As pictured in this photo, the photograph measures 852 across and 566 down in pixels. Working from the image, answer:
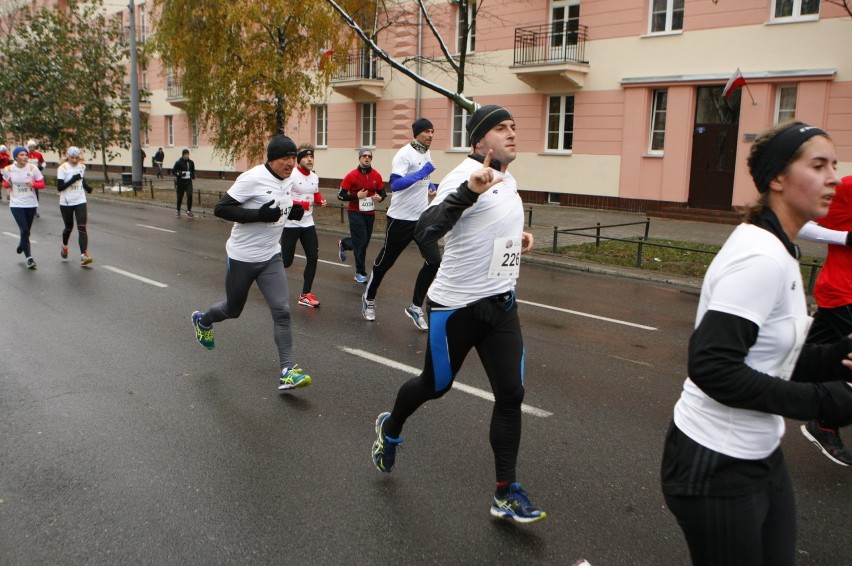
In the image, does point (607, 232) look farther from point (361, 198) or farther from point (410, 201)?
point (410, 201)

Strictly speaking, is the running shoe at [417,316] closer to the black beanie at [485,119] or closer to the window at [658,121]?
the black beanie at [485,119]

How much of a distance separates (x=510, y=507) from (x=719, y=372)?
78.6 inches

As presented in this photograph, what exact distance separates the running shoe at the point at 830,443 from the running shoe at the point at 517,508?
2149mm

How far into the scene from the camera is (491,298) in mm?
3699

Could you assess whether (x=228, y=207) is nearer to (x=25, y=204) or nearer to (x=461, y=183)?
(x=461, y=183)

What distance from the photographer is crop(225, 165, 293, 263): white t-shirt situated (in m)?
6.01

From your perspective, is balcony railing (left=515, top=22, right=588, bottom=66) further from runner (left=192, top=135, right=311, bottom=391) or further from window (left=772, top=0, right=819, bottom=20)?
runner (left=192, top=135, right=311, bottom=391)

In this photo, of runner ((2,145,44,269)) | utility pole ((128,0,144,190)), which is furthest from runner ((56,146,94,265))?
utility pole ((128,0,144,190))

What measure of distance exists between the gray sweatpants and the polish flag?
49.8 feet

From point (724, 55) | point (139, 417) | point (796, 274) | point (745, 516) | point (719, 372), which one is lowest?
point (139, 417)

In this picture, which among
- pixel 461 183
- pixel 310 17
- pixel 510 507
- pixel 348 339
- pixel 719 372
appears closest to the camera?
pixel 719 372

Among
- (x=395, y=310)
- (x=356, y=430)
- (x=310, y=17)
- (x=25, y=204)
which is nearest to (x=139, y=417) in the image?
(x=356, y=430)

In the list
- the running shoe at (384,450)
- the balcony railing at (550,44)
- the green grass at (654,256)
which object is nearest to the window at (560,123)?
the balcony railing at (550,44)

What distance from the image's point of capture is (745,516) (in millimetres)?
2068
